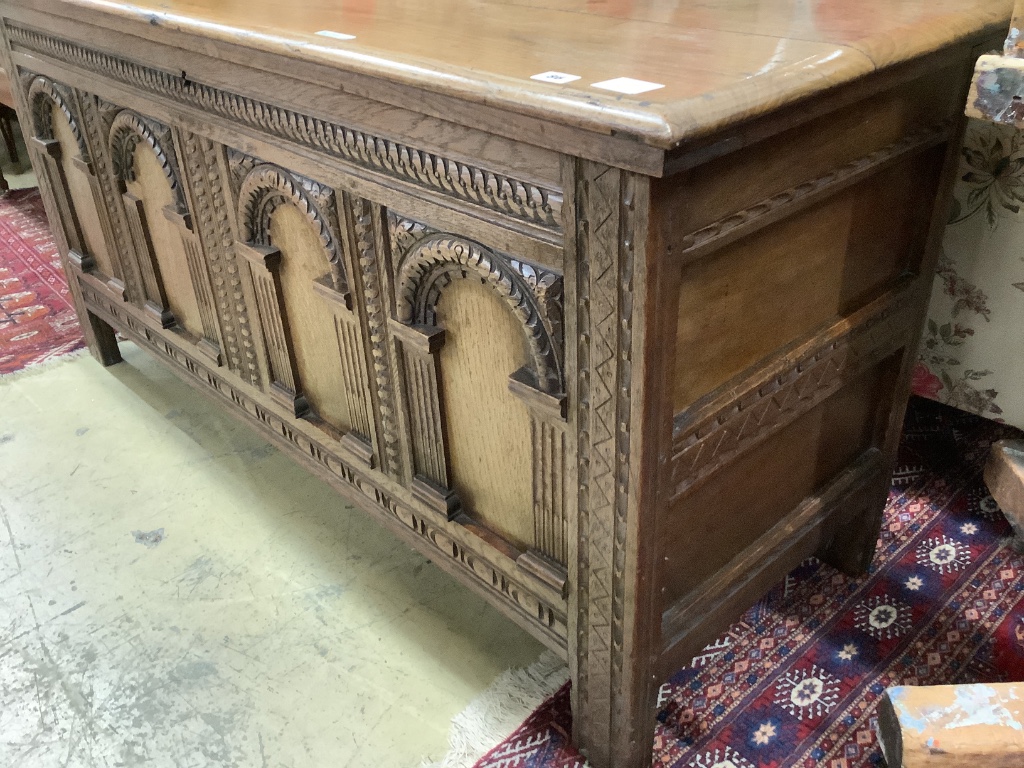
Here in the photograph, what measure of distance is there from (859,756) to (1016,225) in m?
0.95

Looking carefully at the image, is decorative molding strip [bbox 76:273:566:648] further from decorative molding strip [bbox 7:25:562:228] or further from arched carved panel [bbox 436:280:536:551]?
decorative molding strip [bbox 7:25:562:228]

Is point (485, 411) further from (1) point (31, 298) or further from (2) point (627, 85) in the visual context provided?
(1) point (31, 298)

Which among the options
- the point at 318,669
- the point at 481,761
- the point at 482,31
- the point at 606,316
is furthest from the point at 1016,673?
the point at 482,31

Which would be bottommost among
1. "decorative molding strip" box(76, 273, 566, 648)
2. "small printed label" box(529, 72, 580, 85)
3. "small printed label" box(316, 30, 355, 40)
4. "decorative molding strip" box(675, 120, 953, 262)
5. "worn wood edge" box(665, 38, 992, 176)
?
"decorative molding strip" box(76, 273, 566, 648)

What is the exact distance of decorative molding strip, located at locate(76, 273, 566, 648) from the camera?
1.31m

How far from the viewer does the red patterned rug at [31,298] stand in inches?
100

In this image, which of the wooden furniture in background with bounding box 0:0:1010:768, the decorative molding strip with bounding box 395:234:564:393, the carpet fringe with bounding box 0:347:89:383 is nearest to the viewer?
the wooden furniture in background with bounding box 0:0:1010:768

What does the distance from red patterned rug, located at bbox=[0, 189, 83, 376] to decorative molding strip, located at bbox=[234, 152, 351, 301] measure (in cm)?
133

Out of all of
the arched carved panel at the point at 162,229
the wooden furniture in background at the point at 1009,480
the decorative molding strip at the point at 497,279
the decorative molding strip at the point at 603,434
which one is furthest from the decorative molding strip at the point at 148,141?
the wooden furniture in background at the point at 1009,480

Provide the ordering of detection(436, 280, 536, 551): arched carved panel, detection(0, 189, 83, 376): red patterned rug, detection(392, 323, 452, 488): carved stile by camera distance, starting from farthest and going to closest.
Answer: detection(0, 189, 83, 376): red patterned rug, detection(392, 323, 452, 488): carved stile, detection(436, 280, 536, 551): arched carved panel

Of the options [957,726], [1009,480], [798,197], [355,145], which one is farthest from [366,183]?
[1009,480]

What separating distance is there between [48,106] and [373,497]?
1237 millimetres

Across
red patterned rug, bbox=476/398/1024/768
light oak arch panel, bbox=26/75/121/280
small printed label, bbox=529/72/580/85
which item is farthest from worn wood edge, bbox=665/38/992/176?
light oak arch panel, bbox=26/75/121/280

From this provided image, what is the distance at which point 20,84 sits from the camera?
2.05 meters
